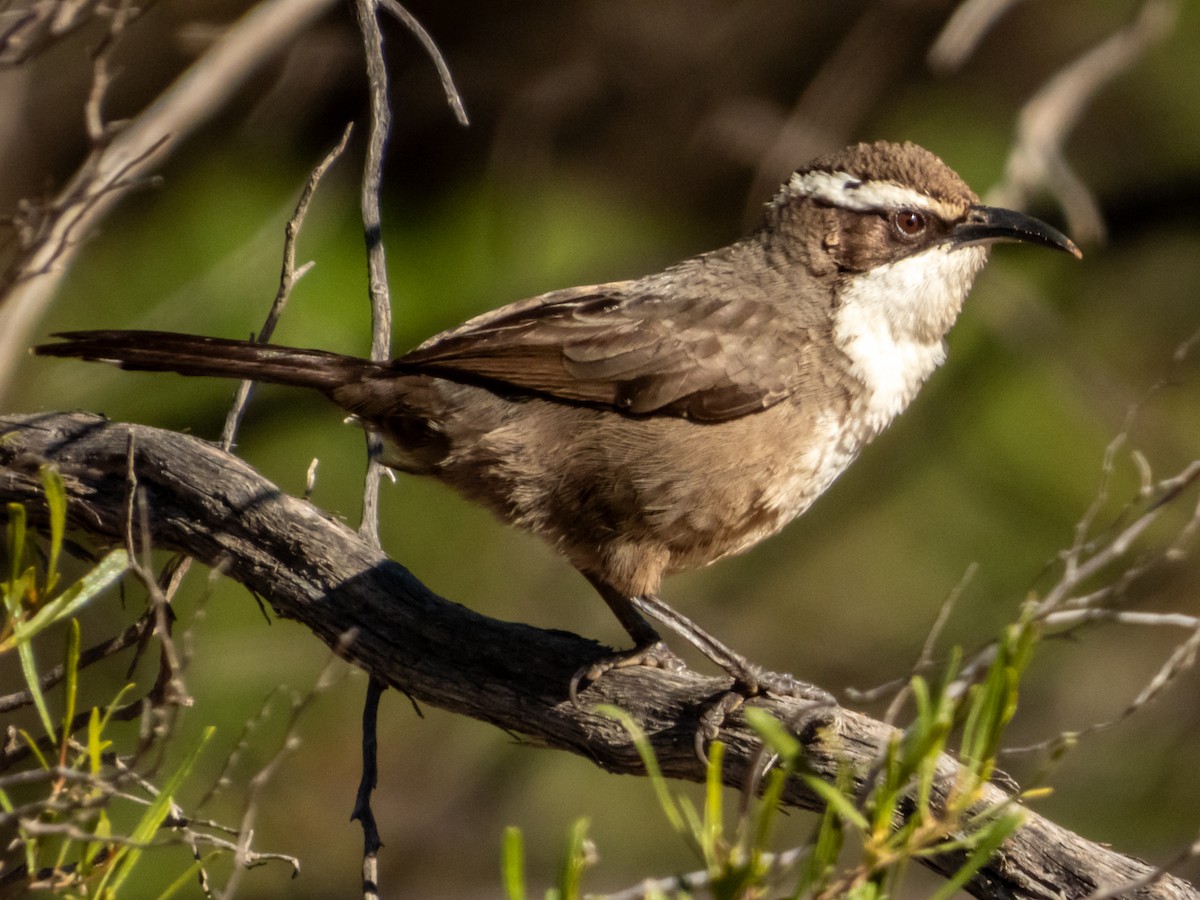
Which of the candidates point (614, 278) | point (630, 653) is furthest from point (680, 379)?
point (614, 278)

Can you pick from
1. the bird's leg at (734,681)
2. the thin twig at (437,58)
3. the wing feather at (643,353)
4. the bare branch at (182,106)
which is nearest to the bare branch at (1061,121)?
the wing feather at (643,353)

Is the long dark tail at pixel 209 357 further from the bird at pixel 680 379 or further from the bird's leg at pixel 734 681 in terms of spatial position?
the bird's leg at pixel 734 681

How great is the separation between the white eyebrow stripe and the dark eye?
0.7 inches

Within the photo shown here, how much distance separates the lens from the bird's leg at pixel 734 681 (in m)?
3.13

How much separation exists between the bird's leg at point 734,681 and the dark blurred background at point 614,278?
8.43 feet

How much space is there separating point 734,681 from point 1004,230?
1.65m

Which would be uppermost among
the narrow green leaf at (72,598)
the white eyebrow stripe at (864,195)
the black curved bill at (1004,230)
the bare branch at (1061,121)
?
the bare branch at (1061,121)

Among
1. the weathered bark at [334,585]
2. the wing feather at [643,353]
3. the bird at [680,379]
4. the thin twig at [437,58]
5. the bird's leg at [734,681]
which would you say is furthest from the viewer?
the wing feather at [643,353]

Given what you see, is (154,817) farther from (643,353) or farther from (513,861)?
(643,353)

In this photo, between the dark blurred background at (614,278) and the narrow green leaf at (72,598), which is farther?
the dark blurred background at (614,278)

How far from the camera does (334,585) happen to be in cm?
337

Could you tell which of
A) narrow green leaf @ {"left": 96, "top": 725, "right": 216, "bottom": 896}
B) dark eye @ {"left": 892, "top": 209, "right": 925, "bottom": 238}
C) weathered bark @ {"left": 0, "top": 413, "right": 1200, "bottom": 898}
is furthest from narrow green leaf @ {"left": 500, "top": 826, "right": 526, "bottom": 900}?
dark eye @ {"left": 892, "top": 209, "right": 925, "bottom": 238}

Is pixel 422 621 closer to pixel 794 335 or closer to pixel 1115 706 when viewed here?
pixel 794 335

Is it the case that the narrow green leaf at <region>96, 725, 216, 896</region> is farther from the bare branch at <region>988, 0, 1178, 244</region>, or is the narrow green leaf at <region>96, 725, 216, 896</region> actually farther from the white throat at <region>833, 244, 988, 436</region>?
the bare branch at <region>988, 0, 1178, 244</region>
